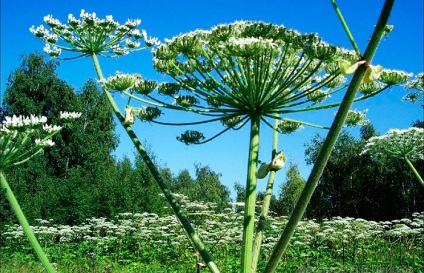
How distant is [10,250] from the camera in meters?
20.3

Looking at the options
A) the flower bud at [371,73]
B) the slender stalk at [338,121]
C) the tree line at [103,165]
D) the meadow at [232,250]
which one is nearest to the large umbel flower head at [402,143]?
the flower bud at [371,73]

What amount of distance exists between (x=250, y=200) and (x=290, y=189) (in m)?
44.7

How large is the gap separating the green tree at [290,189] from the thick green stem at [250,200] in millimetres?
42604

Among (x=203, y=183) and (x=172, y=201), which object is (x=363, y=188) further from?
(x=172, y=201)

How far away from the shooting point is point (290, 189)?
4609 cm

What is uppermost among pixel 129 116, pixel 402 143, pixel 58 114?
pixel 58 114

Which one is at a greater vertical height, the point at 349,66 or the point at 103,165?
the point at 103,165

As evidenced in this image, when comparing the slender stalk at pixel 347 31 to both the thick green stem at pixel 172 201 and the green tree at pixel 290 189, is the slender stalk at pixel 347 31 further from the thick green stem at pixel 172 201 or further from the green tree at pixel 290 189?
the green tree at pixel 290 189

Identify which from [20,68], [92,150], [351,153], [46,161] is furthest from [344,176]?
[20,68]

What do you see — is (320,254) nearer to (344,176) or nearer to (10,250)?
(10,250)

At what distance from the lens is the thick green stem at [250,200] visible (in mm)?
2061

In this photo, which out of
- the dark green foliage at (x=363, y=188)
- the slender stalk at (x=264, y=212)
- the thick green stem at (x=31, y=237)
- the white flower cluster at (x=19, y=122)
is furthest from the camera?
the dark green foliage at (x=363, y=188)

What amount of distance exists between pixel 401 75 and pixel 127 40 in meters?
1.86

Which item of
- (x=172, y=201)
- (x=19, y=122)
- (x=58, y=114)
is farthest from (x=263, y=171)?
(x=58, y=114)
